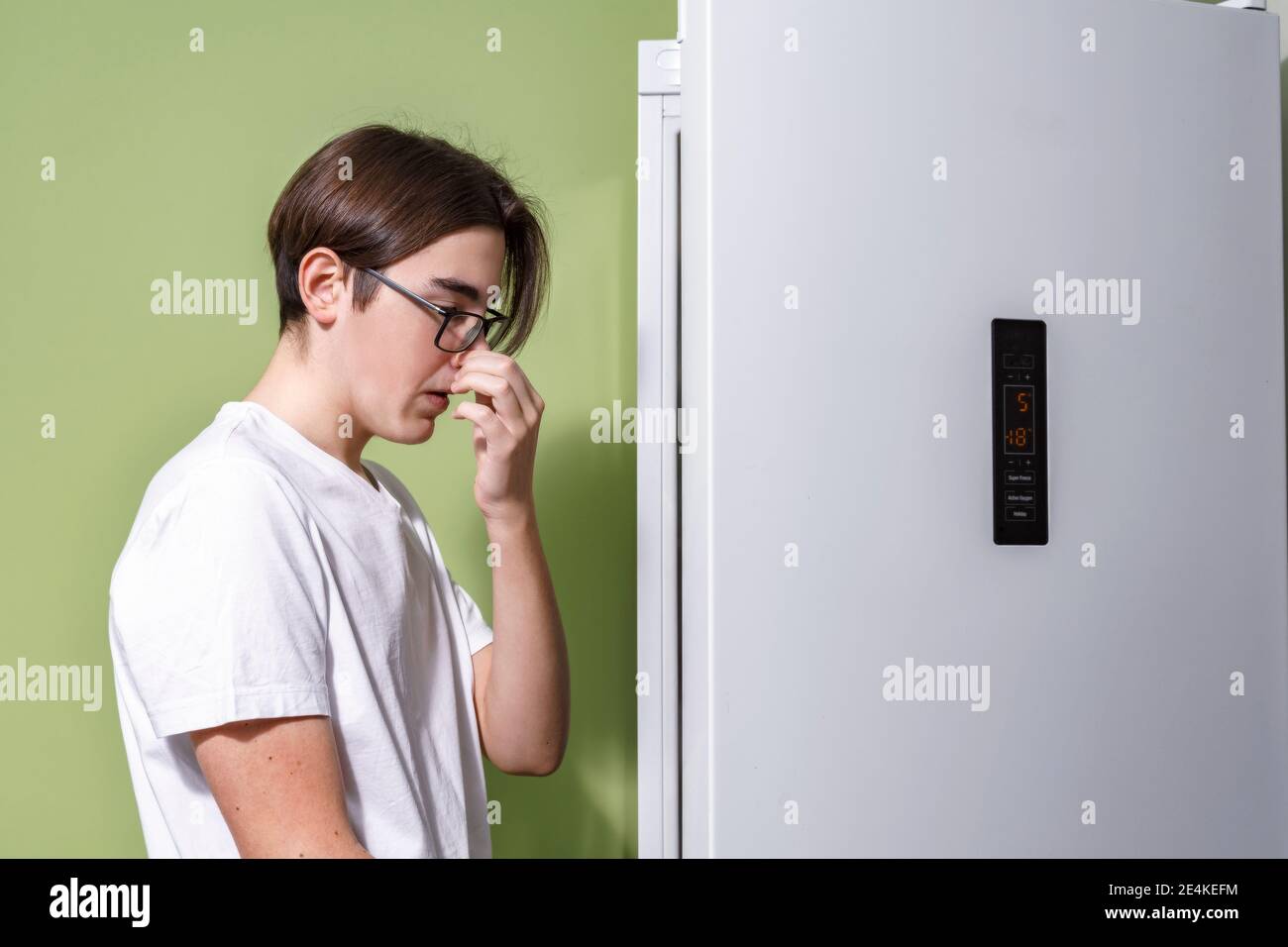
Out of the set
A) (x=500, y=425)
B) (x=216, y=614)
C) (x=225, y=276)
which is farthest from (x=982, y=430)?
(x=225, y=276)

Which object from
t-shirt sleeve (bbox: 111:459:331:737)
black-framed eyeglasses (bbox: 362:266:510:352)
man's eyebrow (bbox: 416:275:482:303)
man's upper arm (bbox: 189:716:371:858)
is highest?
man's eyebrow (bbox: 416:275:482:303)

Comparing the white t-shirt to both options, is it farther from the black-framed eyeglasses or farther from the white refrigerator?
the white refrigerator

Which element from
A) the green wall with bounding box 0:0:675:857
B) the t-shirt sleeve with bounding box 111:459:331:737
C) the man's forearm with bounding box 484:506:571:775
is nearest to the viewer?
the t-shirt sleeve with bounding box 111:459:331:737

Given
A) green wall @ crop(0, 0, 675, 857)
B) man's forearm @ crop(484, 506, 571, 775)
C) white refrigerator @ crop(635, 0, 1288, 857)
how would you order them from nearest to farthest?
white refrigerator @ crop(635, 0, 1288, 857) → man's forearm @ crop(484, 506, 571, 775) → green wall @ crop(0, 0, 675, 857)

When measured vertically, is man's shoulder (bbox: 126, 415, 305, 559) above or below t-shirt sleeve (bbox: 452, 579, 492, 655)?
above

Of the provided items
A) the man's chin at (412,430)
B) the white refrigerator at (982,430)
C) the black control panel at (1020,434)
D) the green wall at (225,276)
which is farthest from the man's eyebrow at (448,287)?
the black control panel at (1020,434)

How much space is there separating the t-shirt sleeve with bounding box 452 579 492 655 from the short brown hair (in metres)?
0.38

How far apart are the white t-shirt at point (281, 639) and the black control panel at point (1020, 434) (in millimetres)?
624

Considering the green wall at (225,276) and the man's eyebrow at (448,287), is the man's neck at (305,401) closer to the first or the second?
the man's eyebrow at (448,287)

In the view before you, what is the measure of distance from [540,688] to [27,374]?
2.82 feet

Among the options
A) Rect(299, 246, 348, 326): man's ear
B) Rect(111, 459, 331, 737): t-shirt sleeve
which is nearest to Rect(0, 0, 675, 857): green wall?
Rect(299, 246, 348, 326): man's ear

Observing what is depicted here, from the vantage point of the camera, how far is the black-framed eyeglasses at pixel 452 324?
94cm

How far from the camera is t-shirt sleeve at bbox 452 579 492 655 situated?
45.1 inches
